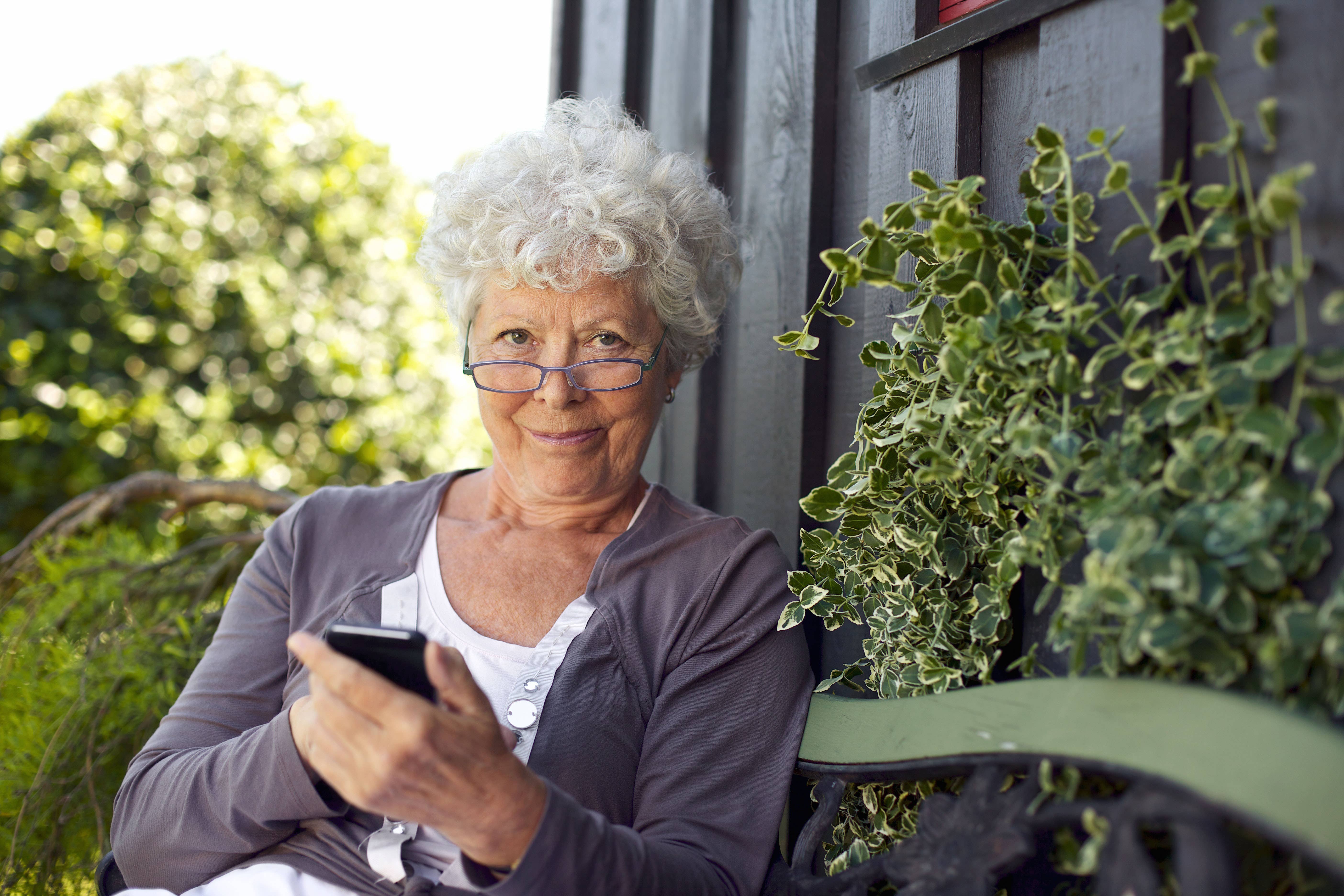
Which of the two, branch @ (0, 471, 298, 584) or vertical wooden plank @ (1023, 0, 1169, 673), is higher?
vertical wooden plank @ (1023, 0, 1169, 673)

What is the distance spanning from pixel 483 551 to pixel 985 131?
1.08m

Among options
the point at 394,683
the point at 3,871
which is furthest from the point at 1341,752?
the point at 3,871

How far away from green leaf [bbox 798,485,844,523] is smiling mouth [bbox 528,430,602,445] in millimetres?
453

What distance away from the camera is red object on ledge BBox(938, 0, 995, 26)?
56.0 inches

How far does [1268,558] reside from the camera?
80cm

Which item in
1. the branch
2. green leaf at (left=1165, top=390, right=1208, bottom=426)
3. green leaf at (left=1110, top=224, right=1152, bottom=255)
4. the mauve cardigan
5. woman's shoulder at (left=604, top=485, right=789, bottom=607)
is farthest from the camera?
the branch

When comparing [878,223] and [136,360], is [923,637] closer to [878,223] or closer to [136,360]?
[878,223]

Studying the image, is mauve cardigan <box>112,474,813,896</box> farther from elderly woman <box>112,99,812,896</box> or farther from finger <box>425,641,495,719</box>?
finger <box>425,641,495,719</box>

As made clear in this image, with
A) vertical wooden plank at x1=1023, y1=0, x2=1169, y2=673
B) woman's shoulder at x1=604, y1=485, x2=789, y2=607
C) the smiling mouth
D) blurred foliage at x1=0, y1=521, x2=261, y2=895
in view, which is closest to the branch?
blurred foliage at x1=0, y1=521, x2=261, y2=895

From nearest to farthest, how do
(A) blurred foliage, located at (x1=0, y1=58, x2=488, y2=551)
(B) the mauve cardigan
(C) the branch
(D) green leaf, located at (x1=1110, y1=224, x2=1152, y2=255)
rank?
(D) green leaf, located at (x1=1110, y1=224, x2=1152, y2=255) → (B) the mauve cardigan → (C) the branch → (A) blurred foliage, located at (x1=0, y1=58, x2=488, y2=551)

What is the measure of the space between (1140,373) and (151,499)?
263 cm

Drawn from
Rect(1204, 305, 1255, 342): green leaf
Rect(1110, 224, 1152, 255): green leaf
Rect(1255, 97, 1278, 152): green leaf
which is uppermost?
Rect(1255, 97, 1278, 152): green leaf

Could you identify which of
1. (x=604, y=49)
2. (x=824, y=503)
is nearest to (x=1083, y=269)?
(x=824, y=503)

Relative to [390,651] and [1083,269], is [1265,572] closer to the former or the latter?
[1083,269]
